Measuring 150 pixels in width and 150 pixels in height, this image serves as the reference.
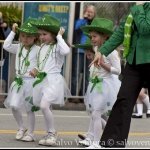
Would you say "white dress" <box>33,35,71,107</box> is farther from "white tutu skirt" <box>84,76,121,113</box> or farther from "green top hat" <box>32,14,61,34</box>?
"white tutu skirt" <box>84,76,121,113</box>

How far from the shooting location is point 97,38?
823cm

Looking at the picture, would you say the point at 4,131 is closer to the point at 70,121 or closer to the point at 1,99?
the point at 70,121

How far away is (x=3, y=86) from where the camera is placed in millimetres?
13828

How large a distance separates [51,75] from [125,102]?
5.63 feet

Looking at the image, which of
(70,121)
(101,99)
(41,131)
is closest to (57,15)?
(70,121)

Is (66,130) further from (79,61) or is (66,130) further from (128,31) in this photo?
(79,61)

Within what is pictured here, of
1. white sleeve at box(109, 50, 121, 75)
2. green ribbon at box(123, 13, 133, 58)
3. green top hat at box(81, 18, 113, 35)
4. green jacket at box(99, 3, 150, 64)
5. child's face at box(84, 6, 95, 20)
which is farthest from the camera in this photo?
child's face at box(84, 6, 95, 20)

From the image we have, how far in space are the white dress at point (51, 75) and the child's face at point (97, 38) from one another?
1.12 ft

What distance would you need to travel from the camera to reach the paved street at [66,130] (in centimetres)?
842

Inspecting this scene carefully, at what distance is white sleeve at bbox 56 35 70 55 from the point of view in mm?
8273

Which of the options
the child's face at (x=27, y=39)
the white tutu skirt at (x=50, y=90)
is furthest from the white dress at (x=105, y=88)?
the child's face at (x=27, y=39)

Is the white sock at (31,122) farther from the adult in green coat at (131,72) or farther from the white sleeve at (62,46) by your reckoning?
the adult in green coat at (131,72)

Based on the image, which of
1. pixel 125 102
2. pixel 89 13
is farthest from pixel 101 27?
pixel 89 13

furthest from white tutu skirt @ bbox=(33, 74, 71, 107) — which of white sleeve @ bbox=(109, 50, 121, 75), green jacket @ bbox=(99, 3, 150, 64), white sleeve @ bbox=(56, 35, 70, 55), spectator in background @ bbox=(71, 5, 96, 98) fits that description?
spectator in background @ bbox=(71, 5, 96, 98)
